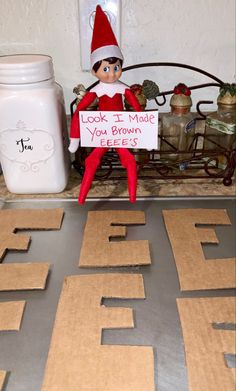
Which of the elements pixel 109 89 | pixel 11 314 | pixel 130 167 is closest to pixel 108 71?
pixel 109 89

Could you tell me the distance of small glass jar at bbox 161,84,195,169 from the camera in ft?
2.12

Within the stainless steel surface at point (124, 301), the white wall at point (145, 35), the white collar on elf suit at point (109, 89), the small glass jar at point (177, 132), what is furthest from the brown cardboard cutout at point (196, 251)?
the white wall at point (145, 35)

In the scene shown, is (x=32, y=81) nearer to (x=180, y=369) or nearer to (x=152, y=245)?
(x=152, y=245)

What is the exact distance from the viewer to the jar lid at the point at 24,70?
1.74ft

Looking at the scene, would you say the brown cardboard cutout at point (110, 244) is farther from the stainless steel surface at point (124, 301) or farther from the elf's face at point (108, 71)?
the elf's face at point (108, 71)

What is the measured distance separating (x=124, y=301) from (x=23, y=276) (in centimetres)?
14

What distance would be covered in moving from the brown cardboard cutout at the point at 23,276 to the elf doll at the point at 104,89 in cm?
15

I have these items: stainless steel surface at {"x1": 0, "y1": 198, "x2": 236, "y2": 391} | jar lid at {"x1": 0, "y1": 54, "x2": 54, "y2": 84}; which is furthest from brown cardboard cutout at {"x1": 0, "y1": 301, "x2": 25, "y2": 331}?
jar lid at {"x1": 0, "y1": 54, "x2": 54, "y2": 84}

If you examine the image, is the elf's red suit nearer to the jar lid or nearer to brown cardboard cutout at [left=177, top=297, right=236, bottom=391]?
the jar lid

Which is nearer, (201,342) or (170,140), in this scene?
(201,342)

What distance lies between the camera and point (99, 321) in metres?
0.40

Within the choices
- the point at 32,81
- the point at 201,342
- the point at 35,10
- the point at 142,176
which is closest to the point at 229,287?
the point at 201,342

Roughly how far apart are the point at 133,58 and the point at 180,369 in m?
0.58

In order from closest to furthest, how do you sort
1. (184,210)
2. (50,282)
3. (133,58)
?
(50,282) → (184,210) → (133,58)
